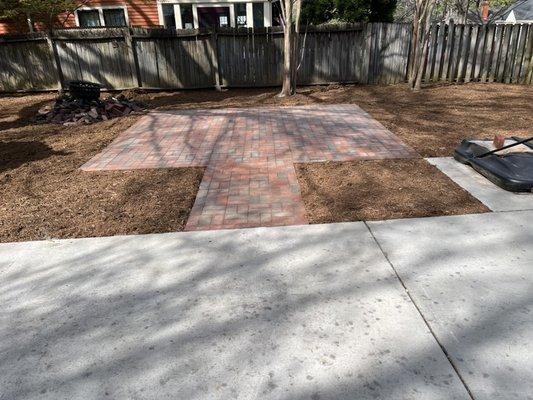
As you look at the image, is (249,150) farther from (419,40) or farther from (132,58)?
(132,58)

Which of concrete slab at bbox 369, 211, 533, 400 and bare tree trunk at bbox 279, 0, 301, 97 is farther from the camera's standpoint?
bare tree trunk at bbox 279, 0, 301, 97

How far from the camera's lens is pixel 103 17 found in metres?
16.5

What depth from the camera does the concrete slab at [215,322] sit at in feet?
6.88

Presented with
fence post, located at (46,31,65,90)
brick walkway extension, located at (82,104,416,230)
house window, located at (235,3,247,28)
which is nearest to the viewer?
brick walkway extension, located at (82,104,416,230)

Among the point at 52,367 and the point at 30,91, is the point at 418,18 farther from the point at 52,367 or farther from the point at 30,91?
the point at 30,91

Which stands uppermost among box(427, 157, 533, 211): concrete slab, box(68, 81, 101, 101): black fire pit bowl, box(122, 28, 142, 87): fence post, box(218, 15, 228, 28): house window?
box(218, 15, 228, 28): house window

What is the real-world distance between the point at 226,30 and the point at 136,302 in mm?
9614

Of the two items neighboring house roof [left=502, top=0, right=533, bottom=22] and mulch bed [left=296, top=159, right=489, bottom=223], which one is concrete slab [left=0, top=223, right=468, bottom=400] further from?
neighboring house roof [left=502, top=0, right=533, bottom=22]

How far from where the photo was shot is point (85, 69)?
37.4ft

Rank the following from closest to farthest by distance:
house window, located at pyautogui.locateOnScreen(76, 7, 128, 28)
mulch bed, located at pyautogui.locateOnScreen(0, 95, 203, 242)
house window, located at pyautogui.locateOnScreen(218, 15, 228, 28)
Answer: mulch bed, located at pyautogui.locateOnScreen(0, 95, 203, 242), house window, located at pyautogui.locateOnScreen(76, 7, 128, 28), house window, located at pyautogui.locateOnScreen(218, 15, 228, 28)

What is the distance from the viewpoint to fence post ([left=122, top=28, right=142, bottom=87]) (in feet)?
35.5

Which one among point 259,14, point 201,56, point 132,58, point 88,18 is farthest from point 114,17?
point 201,56

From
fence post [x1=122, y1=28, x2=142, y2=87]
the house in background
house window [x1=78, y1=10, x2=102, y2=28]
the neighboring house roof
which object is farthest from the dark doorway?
the neighboring house roof

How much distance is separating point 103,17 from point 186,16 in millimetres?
3362
